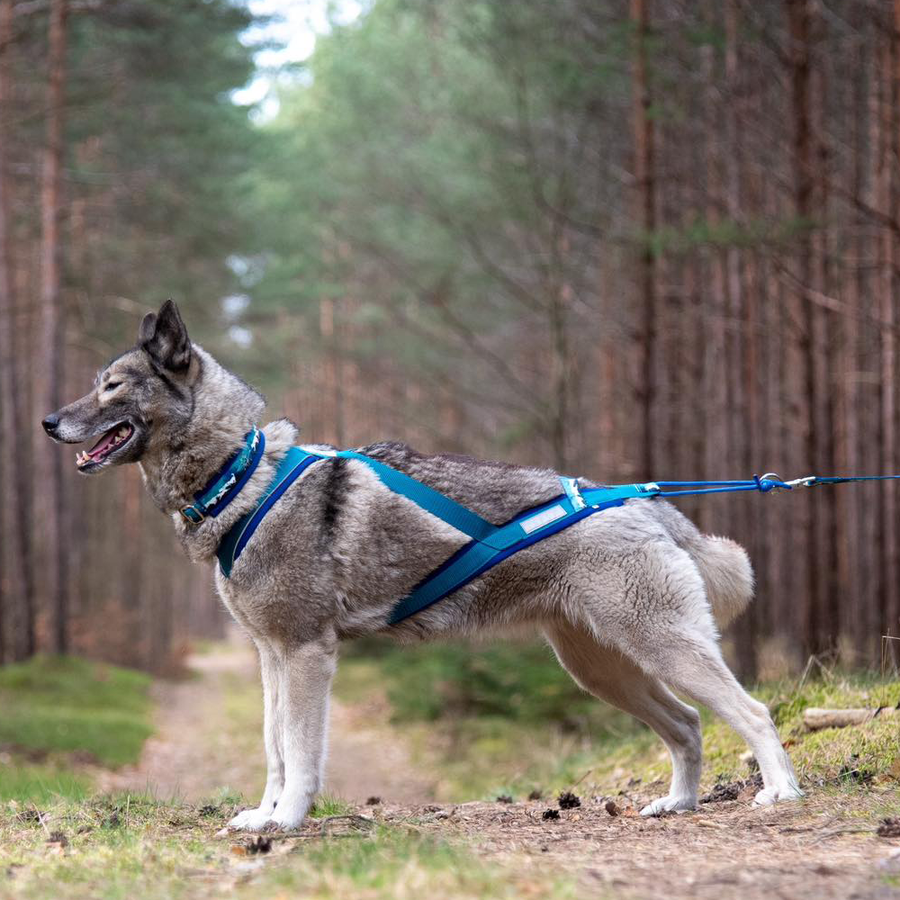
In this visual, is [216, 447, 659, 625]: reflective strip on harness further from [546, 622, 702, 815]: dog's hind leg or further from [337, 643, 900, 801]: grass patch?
[337, 643, 900, 801]: grass patch

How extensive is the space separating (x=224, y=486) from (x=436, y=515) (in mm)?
1051

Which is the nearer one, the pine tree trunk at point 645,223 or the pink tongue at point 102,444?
the pink tongue at point 102,444

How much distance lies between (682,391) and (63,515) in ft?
41.0

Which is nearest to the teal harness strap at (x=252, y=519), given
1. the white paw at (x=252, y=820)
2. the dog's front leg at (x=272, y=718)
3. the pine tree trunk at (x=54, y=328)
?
the dog's front leg at (x=272, y=718)

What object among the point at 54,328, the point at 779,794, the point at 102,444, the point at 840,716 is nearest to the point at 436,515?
the point at 102,444

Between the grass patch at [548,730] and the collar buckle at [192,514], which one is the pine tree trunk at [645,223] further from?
the collar buckle at [192,514]

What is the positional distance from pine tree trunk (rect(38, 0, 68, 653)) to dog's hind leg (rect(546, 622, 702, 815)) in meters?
14.2

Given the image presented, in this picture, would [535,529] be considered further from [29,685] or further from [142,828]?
[29,685]

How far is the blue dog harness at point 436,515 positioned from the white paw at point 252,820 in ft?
3.49

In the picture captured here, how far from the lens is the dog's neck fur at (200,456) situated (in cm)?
510

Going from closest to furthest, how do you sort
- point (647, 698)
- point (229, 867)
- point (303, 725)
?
point (229, 867)
point (303, 725)
point (647, 698)

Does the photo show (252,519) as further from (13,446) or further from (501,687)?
(13,446)

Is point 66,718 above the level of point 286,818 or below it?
below

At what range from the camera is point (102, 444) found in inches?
202
